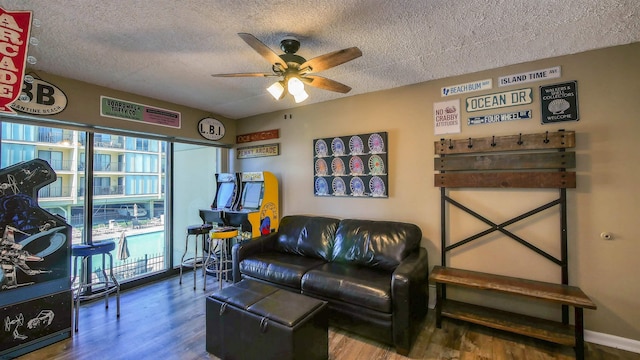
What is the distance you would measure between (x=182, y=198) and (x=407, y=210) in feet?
11.3

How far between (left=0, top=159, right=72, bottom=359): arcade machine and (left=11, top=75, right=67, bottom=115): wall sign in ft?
1.96

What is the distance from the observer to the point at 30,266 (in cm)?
236

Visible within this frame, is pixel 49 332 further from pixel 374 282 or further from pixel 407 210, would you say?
pixel 407 210

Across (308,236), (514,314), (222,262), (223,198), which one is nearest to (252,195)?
(223,198)

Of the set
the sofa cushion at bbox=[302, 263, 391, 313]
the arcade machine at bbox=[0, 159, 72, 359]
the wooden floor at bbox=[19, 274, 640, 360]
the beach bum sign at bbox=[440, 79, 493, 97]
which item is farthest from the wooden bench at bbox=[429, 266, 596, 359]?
the arcade machine at bbox=[0, 159, 72, 359]

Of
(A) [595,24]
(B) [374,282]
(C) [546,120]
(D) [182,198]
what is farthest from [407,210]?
(D) [182,198]

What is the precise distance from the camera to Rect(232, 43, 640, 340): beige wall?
89.6 inches

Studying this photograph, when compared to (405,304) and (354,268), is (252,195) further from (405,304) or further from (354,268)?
(405,304)

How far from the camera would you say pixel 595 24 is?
6.55ft

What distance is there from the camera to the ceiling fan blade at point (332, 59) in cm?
186

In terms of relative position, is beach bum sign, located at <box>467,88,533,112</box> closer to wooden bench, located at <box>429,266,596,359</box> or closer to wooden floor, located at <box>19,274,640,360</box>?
wooden bench, located at <box>429,266,596,359</box>

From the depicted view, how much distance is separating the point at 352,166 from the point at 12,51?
305cm

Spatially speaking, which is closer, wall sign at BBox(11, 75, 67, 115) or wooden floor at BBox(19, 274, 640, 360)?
wooden floor at BBox(19, 274, 640, 360)

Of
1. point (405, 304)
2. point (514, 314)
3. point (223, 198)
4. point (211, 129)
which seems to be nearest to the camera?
point (405, 304)
